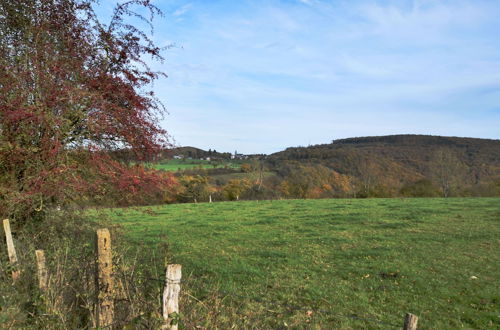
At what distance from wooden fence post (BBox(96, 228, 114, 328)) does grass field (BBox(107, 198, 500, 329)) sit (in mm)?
945

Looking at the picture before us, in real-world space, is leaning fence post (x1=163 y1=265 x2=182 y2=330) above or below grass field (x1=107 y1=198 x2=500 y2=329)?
above

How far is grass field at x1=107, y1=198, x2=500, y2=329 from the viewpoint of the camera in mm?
6406

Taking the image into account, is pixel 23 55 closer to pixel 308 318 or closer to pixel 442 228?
pixel 308 318

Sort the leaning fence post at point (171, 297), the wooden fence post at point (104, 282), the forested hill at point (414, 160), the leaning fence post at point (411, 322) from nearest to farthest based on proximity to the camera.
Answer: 1. the leaning fence post at point (411, 322)
2. the leaning fence post at point (171, 297)
3. the wooden fence post at point (104, 282)
4. the forested hill at point (414, 160)

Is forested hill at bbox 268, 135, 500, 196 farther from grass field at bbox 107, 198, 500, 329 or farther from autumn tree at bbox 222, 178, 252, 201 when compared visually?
grass field at bbox 107, 198, 500, 329

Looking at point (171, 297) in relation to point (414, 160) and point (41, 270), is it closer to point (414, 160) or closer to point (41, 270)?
point (41, 270)

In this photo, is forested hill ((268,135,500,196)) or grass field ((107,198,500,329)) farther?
forested hill ((268,135,500,196))

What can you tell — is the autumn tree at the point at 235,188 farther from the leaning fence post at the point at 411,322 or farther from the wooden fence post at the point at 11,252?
the leaning fence post at the point at 411,322

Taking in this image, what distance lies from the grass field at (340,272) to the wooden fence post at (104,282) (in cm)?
94

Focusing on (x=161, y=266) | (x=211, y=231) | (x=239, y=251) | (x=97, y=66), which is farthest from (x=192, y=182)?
(x=97, y=66)

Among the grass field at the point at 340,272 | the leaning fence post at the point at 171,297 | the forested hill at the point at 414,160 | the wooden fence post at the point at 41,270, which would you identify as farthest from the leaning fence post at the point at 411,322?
the forested hill at the point at 414,160

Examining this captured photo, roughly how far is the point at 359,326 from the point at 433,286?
3179mm

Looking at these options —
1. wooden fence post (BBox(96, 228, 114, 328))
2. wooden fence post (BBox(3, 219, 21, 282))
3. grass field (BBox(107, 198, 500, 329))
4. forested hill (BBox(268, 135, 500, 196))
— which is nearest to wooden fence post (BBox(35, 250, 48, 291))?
wooden fence post (BBox(3, 219, 21, 282))

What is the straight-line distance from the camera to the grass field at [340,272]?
641 cm
